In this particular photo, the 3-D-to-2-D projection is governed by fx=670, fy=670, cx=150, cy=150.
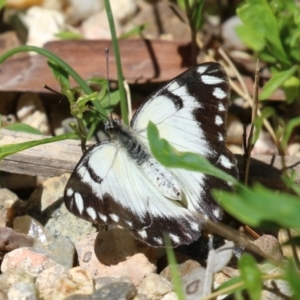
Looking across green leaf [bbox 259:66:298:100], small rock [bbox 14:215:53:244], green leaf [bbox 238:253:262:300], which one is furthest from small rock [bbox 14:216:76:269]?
green leaf [bbox 259:66:298:100]

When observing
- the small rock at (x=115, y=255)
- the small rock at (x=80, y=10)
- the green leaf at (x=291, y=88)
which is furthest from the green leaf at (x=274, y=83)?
the small rock at (x=80, y=10)

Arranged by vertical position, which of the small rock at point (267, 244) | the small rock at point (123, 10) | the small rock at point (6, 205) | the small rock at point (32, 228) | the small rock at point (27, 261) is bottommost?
the small rock at point (32, 228)

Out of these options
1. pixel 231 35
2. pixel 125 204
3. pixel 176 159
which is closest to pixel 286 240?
pixel 125 204

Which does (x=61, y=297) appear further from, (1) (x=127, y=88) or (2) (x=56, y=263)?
(1) (x=127, y=88)

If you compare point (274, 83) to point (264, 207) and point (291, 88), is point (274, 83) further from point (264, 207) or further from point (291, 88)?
point (264, 207)

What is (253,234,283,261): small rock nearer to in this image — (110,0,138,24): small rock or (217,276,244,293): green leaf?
(217,276,244,293): green leaf

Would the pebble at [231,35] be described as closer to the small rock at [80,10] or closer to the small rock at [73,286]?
the small rock at [80,10]
